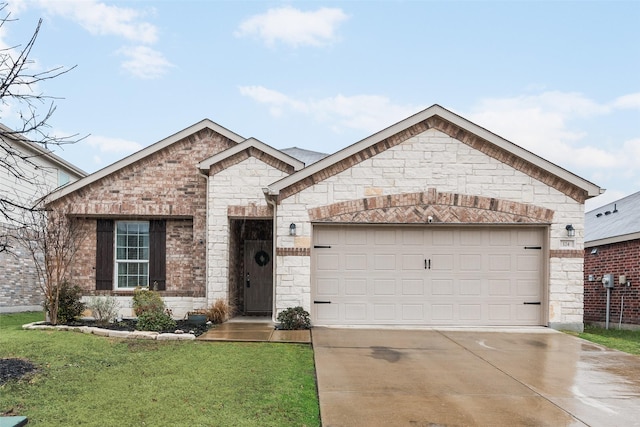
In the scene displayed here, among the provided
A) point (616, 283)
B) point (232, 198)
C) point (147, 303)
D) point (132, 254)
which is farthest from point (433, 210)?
Result: point (132, 254)

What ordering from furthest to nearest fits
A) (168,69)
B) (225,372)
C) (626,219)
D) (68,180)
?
1. (68,180)
2. (626,219)
3. (168,69)
4. (225,372)

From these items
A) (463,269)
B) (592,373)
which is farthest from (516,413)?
(463,269)

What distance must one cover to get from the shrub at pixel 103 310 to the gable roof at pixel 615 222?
14.0m

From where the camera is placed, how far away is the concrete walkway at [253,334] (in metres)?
10.4

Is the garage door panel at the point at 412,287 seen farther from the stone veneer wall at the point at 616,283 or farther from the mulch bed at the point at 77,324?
the stone veneer wall at the point at 616,283

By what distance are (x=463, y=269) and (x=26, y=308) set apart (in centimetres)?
1521

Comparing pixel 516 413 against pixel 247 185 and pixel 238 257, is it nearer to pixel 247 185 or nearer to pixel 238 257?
pixel 247 185

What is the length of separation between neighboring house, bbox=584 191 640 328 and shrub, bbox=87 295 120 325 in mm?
13940

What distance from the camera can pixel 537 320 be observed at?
41.6 ft

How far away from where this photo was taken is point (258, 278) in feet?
51.4

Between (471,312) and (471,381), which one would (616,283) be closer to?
(471,312)

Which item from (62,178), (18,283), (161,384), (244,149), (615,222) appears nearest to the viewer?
(161,384)

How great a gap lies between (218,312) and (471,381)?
743 centimetres

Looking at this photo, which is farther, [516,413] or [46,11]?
[46,11]
